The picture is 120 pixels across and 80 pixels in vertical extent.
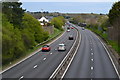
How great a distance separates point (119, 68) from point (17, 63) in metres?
13.1

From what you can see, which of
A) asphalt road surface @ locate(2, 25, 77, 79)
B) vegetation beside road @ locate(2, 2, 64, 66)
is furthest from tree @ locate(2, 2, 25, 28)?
asphalt road surface @ locate(2, 25, 77, 79)

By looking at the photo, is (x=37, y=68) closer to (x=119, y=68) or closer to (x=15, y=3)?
(x=119, y=68)

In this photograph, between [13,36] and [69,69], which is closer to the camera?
[69,69]

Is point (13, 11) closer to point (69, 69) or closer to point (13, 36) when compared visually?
point (13, 36)

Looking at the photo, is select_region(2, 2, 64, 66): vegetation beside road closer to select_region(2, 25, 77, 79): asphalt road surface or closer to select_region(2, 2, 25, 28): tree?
select_region(2, 2, 25, 28): tree

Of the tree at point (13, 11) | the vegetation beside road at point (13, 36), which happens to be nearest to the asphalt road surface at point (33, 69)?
the vegetation beside road at point (13, 36)

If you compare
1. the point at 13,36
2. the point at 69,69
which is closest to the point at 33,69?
the point at 69,69

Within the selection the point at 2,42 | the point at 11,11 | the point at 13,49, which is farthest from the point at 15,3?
the point at 2,42

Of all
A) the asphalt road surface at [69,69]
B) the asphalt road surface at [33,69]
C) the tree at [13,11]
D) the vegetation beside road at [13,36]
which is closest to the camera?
the asphalt road surface at [33,69]

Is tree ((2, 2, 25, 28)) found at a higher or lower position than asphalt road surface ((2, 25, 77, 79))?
higher

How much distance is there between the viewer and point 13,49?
41.5 meters

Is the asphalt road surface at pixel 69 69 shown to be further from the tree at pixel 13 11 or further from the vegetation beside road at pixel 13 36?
the tree at pixel 13 11

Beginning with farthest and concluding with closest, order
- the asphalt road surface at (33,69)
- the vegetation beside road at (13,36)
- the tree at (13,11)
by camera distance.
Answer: the tree at (13,11) < the vegetation beside road at (13,36) < the asphalt road surface at (33,69)

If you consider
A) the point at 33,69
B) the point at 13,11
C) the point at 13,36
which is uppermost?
the point at 13,11
